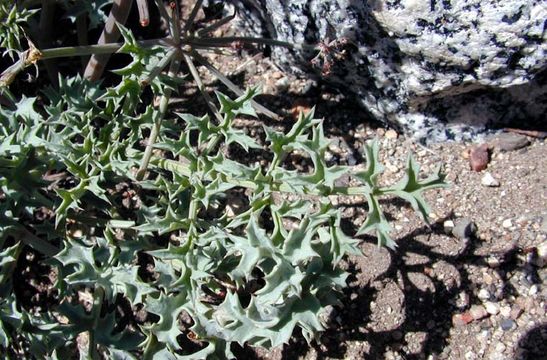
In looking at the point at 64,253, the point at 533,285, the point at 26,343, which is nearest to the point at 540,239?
the point at 533,285

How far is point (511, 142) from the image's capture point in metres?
3.23

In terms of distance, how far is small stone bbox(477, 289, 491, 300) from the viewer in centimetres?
301

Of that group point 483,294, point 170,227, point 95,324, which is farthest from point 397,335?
point 95,324

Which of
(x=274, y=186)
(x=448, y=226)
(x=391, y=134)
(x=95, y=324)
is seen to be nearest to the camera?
(x=274, y=186)

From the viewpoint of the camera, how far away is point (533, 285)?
2.98 m

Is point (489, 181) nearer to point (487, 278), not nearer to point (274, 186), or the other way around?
point (487, 278)

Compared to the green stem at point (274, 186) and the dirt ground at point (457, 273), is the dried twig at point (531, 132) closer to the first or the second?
the dirt ground at point (457, 273)

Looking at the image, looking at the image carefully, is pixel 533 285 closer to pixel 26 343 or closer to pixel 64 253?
pixel 64 253

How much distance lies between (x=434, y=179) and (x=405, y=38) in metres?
0.88

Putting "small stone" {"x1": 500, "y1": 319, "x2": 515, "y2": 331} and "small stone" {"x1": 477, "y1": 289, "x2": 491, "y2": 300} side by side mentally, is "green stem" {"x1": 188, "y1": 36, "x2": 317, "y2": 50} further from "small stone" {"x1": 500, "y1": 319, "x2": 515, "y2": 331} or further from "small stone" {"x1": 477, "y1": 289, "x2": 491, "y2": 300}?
"small stone" {"x1": 500, "y1": 319, "x2": 515, "y2": 331}

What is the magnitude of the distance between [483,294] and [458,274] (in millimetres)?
126

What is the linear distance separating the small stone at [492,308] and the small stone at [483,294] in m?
0.02

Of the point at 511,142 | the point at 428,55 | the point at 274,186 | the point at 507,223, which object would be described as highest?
the point at 428,55

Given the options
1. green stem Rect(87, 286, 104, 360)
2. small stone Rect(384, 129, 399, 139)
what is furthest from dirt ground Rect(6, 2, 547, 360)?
green stem Rect(87, 286, 104, 360)
